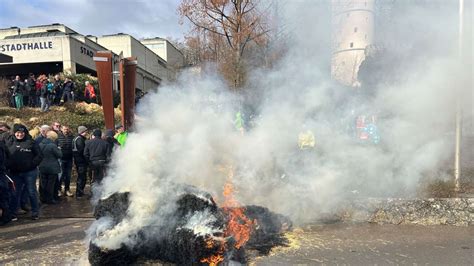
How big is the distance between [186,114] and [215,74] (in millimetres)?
1735

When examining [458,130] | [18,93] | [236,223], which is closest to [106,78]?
[236,223]

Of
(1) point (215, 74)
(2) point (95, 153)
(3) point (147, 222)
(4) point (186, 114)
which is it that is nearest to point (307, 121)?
(1) point (215, 74)

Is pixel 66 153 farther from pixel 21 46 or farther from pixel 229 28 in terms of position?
pixel 21 46

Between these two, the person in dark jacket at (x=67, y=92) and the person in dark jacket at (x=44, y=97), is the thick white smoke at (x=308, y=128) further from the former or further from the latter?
the person in dark jacket at (x=67, y=92)

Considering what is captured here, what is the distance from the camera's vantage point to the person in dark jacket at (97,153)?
30.9ft

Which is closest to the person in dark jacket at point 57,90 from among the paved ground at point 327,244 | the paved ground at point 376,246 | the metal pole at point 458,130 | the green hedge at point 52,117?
the green hedge at point 52,117

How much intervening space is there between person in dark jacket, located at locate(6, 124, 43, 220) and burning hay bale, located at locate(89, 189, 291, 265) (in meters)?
3.40

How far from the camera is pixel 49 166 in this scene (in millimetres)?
8992

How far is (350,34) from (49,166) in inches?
269

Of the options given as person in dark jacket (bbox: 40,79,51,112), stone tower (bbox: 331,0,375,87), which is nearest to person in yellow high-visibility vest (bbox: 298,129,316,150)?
stone tower (bbox: 331,0,375,87)

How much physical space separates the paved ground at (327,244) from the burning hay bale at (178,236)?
0.59 metres

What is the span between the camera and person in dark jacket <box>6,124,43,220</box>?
795 centimetres

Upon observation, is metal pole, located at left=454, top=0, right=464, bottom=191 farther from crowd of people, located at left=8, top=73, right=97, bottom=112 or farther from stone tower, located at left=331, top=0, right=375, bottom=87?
crowd of people, located at left=8, top=73, right=97, bottom=112

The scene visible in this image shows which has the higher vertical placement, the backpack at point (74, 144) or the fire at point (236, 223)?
the backpack at point (74, 144)
